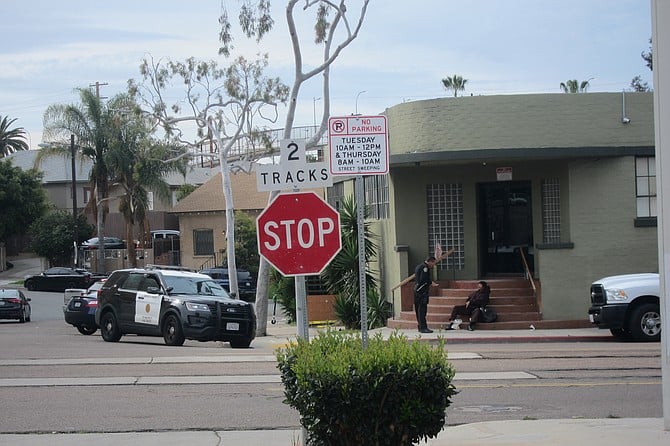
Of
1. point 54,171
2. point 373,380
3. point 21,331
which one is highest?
point 54,171

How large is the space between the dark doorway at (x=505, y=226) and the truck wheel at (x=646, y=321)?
20.3ft

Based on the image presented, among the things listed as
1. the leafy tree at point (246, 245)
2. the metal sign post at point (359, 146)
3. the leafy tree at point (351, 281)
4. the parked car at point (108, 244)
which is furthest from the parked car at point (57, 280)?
the metal sign post at point (359, 146)

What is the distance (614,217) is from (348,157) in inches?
666

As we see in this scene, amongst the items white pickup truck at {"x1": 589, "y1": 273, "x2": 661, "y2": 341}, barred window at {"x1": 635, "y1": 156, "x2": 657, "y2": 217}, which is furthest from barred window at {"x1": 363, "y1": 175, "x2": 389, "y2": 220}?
white pickup truck at {"x1": 589, "y1": 273, "x2": 661, "y2": 341}

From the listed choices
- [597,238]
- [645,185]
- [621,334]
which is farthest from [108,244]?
[621,334]

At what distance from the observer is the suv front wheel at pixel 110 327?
902 inches

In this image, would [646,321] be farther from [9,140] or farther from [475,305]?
[9,140]

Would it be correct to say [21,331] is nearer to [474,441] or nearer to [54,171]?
[474,441]

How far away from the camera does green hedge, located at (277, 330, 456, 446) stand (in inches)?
278

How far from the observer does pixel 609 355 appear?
54.6 ft

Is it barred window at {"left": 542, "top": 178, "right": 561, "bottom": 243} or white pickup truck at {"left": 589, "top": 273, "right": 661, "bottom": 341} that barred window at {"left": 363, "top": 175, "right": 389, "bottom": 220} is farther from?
white pickup truck at {"left": 589, "top": 273, "right": 661, "bottom": 341}

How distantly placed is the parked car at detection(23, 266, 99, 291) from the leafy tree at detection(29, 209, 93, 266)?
311 inches

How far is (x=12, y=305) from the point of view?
117 feet

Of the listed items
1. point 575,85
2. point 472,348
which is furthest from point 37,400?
point 575,85
